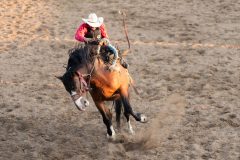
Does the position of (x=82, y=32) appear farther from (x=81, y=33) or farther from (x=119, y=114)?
(x=119, y=114)

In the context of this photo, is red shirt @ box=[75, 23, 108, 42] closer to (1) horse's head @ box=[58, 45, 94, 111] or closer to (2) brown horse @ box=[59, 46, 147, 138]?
(2) brown horse @ box=[59, 46, 147, 138]

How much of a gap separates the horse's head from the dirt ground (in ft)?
3.77

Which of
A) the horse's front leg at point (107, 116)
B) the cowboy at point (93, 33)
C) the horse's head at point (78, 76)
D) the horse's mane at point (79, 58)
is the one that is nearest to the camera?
the horse's head at point (78, 76)

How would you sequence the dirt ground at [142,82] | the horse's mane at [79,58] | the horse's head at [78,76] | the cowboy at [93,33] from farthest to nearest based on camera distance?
the dirt ground at [142,82] → the cowboy at [93,33] → the horse's mane at [79,58] → the horse's head at [78,76]

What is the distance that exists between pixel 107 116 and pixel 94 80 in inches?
31.2


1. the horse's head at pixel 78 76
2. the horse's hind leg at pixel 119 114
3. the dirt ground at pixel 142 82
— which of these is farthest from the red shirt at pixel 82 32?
the dirt ground at pixel 142 82

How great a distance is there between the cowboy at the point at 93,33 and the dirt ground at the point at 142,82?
161 centimetres

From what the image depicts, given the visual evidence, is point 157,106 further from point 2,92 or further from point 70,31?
point 70,31

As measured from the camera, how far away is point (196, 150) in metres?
6.89

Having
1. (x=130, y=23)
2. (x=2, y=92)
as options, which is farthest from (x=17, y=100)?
(x=130, y=23)

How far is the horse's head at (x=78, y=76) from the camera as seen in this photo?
620 cm

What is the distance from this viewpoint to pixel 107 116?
706cm

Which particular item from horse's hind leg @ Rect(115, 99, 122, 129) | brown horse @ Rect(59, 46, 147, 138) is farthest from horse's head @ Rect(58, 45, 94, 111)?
horse's hind leg @ Rect(115, 99, 122, 129)

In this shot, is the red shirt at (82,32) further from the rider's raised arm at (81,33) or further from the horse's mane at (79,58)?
the horse's mane at (79,58)
